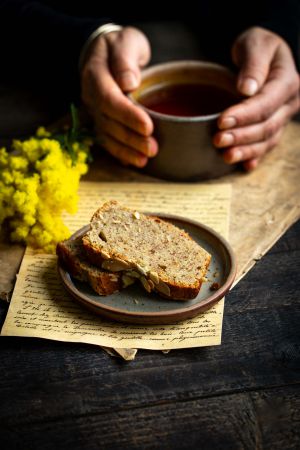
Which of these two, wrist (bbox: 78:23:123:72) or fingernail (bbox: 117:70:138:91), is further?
wrist (bbox: 78:23:123:72)

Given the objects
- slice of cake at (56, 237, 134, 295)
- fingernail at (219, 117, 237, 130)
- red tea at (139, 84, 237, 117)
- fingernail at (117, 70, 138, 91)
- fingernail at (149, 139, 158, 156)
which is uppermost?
fingernail at (219, 117, 237, 130)

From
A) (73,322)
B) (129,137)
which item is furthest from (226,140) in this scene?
(73,322)

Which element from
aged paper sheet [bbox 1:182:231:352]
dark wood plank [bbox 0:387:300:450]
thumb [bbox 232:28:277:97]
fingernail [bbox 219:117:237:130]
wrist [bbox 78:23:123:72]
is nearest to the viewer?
dark wood plank [bbox 0:387:300:450]

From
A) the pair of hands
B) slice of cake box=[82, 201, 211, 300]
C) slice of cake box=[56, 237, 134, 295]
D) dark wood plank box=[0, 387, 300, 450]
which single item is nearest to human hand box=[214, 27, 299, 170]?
the pair of hands

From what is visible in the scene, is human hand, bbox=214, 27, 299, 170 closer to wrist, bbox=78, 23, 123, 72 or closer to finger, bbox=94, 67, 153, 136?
finger, bbox=94, 67, 153, 136

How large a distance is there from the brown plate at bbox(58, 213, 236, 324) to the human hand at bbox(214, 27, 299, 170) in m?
0.39

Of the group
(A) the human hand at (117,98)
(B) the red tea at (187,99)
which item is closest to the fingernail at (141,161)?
(A) the human hand at (117,98)

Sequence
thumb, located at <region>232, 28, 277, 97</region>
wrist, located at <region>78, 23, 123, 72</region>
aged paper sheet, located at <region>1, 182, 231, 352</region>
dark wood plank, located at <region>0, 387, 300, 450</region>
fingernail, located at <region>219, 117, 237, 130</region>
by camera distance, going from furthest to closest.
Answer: wrist, located at <region>78, 23, 123, 72</region>, thumb, located at <region>232, 28, 277, 97</region>, fingernail, located at <region>219, 117, 237, 130</region>, aged paper sheet, located at <region>1, 182, 231, 352</region>, dark wood plank, located at <region>0, 387, 300, 450</region>

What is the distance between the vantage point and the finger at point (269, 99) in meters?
1.60

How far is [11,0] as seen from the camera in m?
2.13

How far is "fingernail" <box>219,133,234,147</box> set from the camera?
5.29ft

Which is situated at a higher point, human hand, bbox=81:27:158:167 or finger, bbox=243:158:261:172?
human hand, bbox=81:27:158:167

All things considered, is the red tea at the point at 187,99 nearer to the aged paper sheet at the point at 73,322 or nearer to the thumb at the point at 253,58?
the thumb at the point at 253,58

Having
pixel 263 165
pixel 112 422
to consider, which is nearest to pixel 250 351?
pixel 112 422
